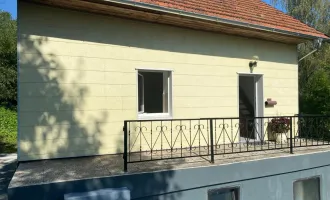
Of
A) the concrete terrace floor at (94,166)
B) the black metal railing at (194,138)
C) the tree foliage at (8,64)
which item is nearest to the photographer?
the concrete terrace floor at (94,166)

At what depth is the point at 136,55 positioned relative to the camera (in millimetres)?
5793

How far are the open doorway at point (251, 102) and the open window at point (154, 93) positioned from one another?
2235 millimetres

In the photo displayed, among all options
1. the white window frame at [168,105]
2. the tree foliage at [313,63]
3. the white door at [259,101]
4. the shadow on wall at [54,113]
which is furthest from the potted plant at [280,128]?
the shadow on wall at [54,113]

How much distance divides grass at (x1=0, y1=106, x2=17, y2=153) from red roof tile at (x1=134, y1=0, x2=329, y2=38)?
33.6 ft

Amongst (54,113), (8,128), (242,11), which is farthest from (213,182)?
(8,128)

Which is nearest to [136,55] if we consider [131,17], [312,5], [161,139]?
[131,17]

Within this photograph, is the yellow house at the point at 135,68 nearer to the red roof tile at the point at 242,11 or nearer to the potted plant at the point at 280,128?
the red roof tile at the point at 242,11

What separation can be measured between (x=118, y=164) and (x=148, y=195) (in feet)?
2.72

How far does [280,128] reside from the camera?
696 centimetres

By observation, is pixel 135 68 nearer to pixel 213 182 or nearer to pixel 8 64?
pixel 213 182

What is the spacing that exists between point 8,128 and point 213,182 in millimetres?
13792

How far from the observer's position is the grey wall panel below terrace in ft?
11.9

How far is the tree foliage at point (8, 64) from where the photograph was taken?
15941 millimetres

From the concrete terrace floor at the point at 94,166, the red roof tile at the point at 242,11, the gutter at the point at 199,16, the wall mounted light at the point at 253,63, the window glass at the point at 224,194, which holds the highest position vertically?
the red roof tile at the point at 242,11
